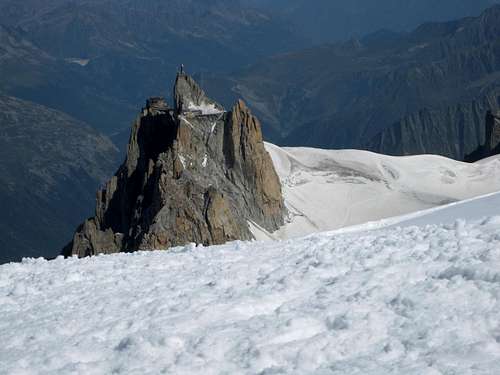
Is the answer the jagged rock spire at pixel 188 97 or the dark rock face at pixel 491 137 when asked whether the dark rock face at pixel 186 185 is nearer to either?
the jagged rock spire at pixel 188 97

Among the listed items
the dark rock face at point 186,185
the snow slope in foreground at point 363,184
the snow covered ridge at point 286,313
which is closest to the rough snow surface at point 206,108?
the dark rock face at point 186,185

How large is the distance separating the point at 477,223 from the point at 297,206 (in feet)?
216

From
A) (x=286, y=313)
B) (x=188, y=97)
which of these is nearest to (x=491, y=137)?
(x=188, y=97)

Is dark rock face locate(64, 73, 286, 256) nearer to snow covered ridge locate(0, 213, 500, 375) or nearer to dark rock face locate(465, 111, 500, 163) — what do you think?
snow covered ridge locate(0, 213, 500, 375)

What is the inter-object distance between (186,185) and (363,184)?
1281 inches

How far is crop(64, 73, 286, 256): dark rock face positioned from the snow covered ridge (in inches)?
1517

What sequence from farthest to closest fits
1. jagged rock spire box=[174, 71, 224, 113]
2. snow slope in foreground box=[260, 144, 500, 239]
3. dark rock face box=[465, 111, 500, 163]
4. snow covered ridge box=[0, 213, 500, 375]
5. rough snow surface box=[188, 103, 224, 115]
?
dark rock face box=[465, 111, 500, 163] → rough snow surface box=[188, 103, 224, 115] → jagged rock spire box=[174, 71, 224, 113] → snow slope in foreground box=[260, 144, 500, 239] → snow covered ridge box=[0, 213, 500, 375]

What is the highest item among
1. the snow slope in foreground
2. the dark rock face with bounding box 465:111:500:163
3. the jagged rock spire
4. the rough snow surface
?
the jagged rock spire

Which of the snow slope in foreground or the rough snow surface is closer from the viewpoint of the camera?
the snow slope in foreground

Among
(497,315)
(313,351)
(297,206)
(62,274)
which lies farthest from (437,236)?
(297,206)

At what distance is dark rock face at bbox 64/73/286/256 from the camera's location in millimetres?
58812

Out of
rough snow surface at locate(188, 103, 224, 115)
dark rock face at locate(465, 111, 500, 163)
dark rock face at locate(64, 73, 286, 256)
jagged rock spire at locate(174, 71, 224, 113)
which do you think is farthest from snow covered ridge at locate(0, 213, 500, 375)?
dark rock face at locate(465, 111, 500, 163)

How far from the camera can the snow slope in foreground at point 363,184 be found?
81.7 metres

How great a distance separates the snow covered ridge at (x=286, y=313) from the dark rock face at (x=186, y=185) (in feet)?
126
